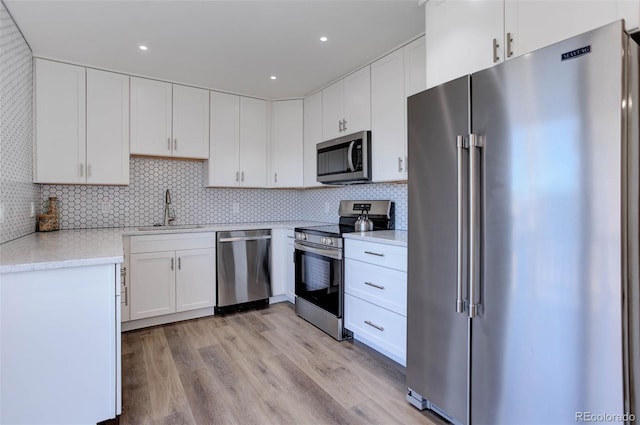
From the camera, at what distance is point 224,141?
3682 mm

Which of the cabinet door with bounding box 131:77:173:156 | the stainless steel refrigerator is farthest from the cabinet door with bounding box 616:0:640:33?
the cabinet door with bounding box 131:77:173:156

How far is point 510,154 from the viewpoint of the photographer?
1388 millimetres

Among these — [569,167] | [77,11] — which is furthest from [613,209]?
[77,11]

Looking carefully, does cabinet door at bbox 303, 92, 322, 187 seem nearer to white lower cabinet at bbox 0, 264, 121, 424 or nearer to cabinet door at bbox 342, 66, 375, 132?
cabinet door at bbox 342, 66, 375, 132

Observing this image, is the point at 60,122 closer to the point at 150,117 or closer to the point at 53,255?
the point at 150,117

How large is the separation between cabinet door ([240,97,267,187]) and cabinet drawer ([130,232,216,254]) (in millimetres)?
831

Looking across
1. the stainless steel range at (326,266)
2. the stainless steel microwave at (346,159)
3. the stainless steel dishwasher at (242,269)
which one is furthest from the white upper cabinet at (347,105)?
the stainless steel dishwasher at (242,269)

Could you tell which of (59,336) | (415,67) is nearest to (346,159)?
(415,67)

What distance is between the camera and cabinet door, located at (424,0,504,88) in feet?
5.62

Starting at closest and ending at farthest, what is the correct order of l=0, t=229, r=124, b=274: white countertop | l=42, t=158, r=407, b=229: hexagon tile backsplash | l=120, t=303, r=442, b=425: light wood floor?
l=0, t=229, r=124, b=274: white countertop → l=120, t=303, r=442, b=425: light wood floor → l=42, t=158, r=407, b=229: hexagon tile backsplash

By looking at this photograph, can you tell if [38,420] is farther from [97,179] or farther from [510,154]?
[510,154]

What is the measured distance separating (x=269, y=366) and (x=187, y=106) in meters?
2.65

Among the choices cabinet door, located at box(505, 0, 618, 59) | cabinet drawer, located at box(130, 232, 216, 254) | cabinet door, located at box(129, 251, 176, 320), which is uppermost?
cabinet door, located at box(505, 0, 618, 59)

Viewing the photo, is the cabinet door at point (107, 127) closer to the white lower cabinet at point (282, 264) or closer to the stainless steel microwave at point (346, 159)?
the white lower cabinet at point (282, 264)
